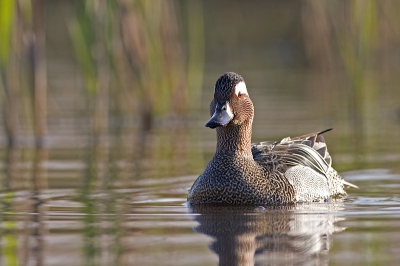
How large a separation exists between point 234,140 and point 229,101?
370 mm

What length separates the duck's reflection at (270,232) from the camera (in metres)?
4.96

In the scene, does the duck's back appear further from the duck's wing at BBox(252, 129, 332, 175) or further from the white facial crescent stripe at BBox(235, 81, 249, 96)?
the white facial crescent stripe at BBox(235, 81, 249, 96)

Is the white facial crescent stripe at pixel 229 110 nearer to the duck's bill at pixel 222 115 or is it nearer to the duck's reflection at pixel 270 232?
the duck's bill at pixel 222 115

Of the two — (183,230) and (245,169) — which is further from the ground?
(245,169)

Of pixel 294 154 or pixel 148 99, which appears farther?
pixel 148 99

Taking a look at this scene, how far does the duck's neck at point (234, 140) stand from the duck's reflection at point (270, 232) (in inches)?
25.6

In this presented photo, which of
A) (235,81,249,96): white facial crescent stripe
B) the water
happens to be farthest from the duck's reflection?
(235,81,249,96): white facial crescent stripe

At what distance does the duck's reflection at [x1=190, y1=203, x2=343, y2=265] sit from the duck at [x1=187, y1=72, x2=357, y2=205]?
18cm

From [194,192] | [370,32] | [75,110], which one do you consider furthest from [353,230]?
[75,110]

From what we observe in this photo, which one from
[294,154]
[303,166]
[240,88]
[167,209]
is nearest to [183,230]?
[167,209]

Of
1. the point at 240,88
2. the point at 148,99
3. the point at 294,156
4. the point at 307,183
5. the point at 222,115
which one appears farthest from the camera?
the point at 148,99

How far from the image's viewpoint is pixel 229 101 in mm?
7359

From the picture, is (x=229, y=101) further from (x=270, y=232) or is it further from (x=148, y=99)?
(x=148, y=99)

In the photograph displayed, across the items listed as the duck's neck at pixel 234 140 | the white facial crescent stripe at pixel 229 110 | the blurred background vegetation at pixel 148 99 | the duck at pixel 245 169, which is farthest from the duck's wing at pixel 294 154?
the blurred background vegetation at pixel 148 99
